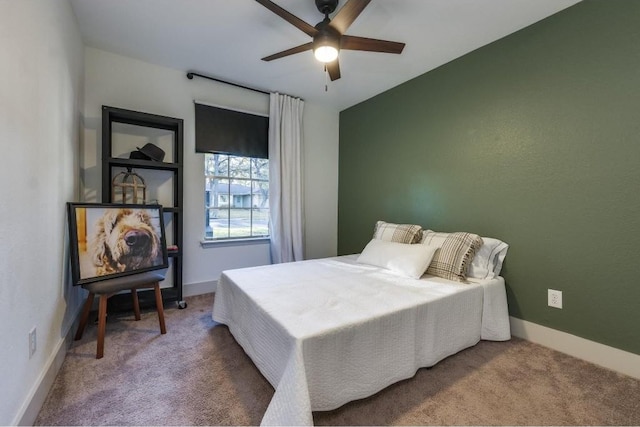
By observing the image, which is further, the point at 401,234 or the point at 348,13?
the point at 401,234

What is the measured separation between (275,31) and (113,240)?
2.18 m

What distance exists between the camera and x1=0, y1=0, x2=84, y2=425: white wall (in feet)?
3.70

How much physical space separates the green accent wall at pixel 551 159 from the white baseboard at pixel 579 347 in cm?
4

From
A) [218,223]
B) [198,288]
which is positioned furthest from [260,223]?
[198,288]

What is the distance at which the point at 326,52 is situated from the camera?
190cm

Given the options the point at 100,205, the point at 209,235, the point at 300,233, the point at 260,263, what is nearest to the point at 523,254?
the point at 300,233

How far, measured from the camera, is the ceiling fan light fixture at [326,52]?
6.11 ft

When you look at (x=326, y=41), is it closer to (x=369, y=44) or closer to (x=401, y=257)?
(x=369, y=44)

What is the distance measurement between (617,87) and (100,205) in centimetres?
379

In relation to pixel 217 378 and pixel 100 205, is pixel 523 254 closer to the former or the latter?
pixel 217 378

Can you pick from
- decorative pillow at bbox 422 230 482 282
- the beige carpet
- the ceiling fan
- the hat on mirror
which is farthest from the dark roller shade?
decorative pillow at bbox 422 230 482 282

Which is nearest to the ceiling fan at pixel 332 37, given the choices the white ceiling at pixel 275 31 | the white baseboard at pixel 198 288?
the white ceiling at pixel 275 31

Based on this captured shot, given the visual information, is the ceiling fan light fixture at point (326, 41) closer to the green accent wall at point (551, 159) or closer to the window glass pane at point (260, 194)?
the green accent wall at point (551, 159)

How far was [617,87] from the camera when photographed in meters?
1.80
